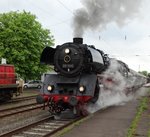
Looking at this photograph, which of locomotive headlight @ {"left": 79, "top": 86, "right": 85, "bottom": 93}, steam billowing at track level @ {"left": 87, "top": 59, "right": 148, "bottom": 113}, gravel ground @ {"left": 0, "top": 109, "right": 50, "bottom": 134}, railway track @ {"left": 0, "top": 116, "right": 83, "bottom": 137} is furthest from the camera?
steam billowing at track level @ {"left": 87, "top": 59, "right": 148, "bottom": 113}

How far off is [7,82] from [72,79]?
9.22 meters

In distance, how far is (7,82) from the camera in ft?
80.3

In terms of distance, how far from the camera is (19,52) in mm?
42938

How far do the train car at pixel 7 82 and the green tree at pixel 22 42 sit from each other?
16908mm

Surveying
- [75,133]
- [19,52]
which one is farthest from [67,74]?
[19,52]

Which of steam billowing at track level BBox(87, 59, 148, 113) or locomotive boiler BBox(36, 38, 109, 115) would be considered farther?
steam billowing at track level BBox(87, 59, 148, 113)

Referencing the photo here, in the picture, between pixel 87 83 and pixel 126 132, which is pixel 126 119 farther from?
pixel 126 132

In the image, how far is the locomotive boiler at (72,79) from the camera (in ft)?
51.9

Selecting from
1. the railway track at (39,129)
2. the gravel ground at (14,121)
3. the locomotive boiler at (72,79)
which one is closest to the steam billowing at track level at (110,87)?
the locomotive boiler at (72,79)

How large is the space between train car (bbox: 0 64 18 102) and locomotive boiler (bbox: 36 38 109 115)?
7662mm

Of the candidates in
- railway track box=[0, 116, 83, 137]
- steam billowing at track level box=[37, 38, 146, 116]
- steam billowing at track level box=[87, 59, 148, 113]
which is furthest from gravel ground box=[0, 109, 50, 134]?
steam billowing at track level box=[87, 59, 148, 113]

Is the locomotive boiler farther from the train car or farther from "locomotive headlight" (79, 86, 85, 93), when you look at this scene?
the train car

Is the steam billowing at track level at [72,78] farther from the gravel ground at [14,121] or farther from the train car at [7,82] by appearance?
the train car at [7,82]

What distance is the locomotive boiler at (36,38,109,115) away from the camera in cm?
1580
